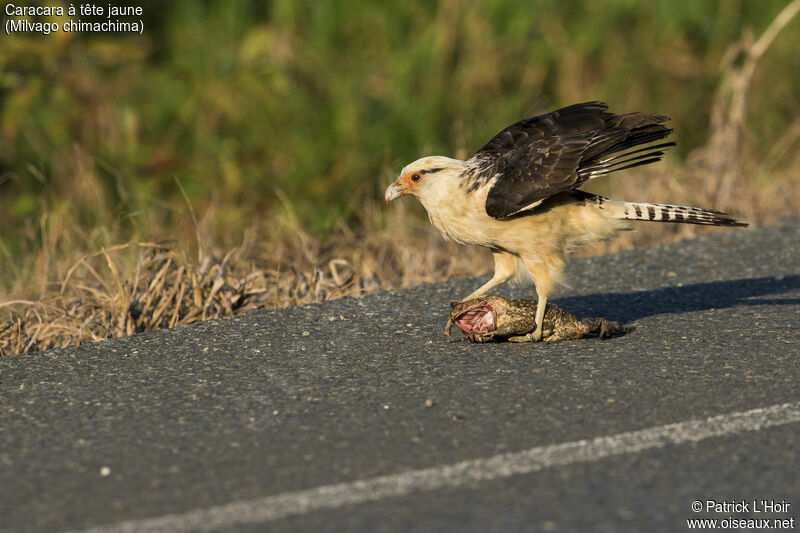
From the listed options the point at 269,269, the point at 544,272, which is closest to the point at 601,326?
the point at 544,272

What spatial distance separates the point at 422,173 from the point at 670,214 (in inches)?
54.2

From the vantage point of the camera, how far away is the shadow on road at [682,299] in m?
6.44

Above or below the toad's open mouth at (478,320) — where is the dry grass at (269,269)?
above

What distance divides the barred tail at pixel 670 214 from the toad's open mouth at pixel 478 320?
3.10ft

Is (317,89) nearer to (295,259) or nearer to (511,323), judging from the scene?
(295,259)

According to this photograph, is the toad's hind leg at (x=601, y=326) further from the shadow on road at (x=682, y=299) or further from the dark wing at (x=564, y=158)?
the dark wing at (x=564, y=158)

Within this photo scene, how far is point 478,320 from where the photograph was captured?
575cm

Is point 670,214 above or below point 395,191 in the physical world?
below

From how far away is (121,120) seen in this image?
36.2 ft

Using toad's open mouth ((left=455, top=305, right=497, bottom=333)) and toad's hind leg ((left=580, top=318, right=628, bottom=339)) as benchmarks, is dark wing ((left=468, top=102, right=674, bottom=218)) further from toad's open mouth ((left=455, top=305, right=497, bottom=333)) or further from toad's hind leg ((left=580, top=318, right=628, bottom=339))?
toad's hind leg ((left=580, top=318, right=628, bottom=339))

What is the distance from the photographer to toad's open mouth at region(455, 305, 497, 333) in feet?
18.9

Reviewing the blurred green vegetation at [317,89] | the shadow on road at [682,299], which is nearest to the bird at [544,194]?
the shadow on road at [682,299]

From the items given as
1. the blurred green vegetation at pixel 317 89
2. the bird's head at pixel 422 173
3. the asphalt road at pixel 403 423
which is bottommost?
the asphalt road at pixel 403 423

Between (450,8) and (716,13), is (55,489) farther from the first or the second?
(716,13)
